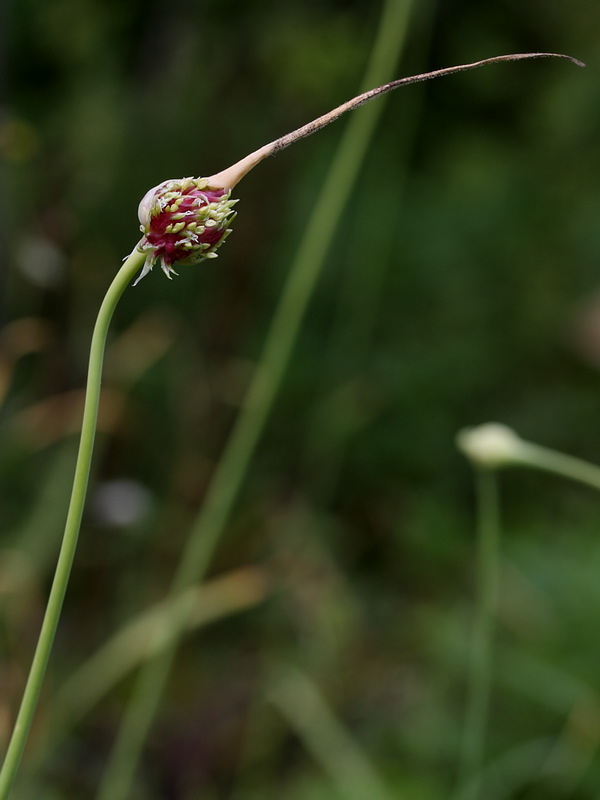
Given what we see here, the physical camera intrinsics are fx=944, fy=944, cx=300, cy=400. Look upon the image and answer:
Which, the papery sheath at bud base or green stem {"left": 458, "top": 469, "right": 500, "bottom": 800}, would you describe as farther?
green stem {"left": 458, "top": 469, "right": 500, "bottom": 800}

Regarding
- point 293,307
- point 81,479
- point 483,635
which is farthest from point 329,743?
point 81,479

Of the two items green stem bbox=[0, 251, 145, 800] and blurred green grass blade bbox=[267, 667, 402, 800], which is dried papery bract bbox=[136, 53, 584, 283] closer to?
→ green stem bbox=[0, 251, 145, 800]

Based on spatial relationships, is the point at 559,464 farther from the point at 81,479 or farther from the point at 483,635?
the point at 81,479

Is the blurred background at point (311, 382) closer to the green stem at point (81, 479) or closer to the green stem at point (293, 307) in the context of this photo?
the green stem at point (293, 307)

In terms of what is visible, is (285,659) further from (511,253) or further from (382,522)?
(511,253)

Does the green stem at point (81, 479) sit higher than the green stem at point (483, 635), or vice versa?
the green stem at point (81, 479)

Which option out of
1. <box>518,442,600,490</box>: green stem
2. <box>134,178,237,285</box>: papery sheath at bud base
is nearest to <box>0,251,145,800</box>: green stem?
<box>134,178,237,285</box>: papery sheath at bud base

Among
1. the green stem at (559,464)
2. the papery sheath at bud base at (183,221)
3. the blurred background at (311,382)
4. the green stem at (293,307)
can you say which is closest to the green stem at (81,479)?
the papery sheath at bud base at (183,221)

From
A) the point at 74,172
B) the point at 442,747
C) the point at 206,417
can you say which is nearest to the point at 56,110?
the point at 74,172
